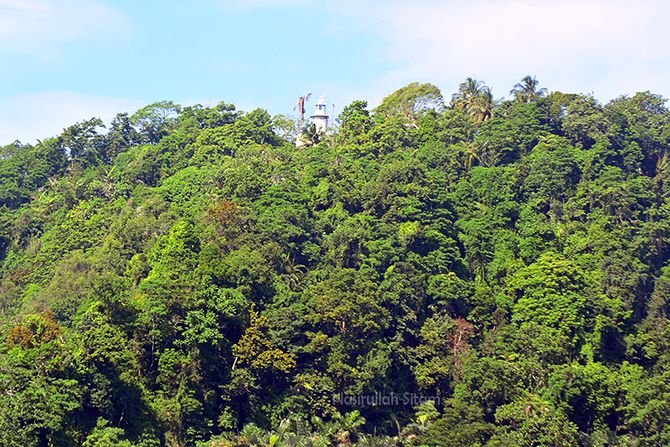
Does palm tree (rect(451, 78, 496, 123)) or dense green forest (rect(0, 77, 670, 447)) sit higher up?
palm tree (rect(451, 78, 496, 123))

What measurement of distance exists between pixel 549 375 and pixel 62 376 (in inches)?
740

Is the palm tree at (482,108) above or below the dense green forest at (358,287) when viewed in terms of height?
above

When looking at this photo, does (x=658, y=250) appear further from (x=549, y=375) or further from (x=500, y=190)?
(x=549, y=375)

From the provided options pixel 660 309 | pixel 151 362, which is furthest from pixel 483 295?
pixel 151 362

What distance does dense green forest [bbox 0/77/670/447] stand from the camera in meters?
34.4

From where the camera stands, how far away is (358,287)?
39.2 metres

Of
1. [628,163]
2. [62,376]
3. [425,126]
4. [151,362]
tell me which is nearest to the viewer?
[62,376]

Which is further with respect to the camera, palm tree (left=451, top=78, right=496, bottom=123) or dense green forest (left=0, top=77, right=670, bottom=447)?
palm tree (left=451, top=78, right=496, bottom=123)

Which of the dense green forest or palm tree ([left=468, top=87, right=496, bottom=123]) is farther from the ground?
palm tree ([left=468, top=87, right=496, bottom=123])

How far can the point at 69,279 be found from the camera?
43375mm

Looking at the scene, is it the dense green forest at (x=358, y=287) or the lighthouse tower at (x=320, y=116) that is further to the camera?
the lighthouse tower at (x=320, y=116)

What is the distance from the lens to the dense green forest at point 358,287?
113 feet

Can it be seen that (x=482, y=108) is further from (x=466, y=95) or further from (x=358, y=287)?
(x=358, y=287)

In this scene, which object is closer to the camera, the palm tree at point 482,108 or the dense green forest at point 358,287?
the dense green forest at point 358,287
